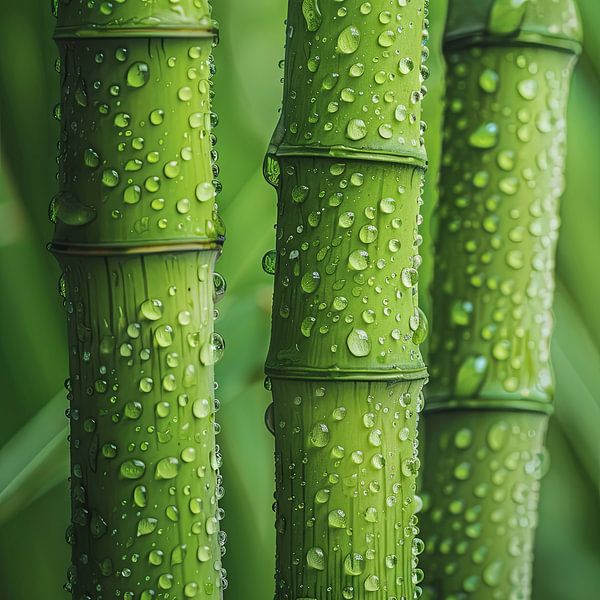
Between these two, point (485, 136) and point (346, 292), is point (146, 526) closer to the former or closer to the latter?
point (346, 292)

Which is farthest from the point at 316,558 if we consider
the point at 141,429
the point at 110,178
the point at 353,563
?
the point at 110,178

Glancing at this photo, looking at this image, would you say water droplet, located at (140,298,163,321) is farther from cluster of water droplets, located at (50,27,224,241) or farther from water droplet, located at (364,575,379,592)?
water droplet, located at (364,575,379,592)

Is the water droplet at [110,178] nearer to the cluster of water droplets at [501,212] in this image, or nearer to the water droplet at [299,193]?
the water droplet at [299,193]

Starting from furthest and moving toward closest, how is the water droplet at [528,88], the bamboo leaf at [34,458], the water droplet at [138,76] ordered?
the bamboo leaf at [34,458], the water droplet at [528,88], the water droplet at [138,76]

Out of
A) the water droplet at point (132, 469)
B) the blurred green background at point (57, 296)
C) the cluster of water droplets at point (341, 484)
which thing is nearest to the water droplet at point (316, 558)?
the cluster of water droplets at point (341, 484)

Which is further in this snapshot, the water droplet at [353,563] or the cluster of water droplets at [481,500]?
the cluster of water droplets at [481,500]

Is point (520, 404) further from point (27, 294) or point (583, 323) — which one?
point (27, 294)

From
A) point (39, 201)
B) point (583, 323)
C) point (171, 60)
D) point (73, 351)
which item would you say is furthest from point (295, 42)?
point (583, 323)
